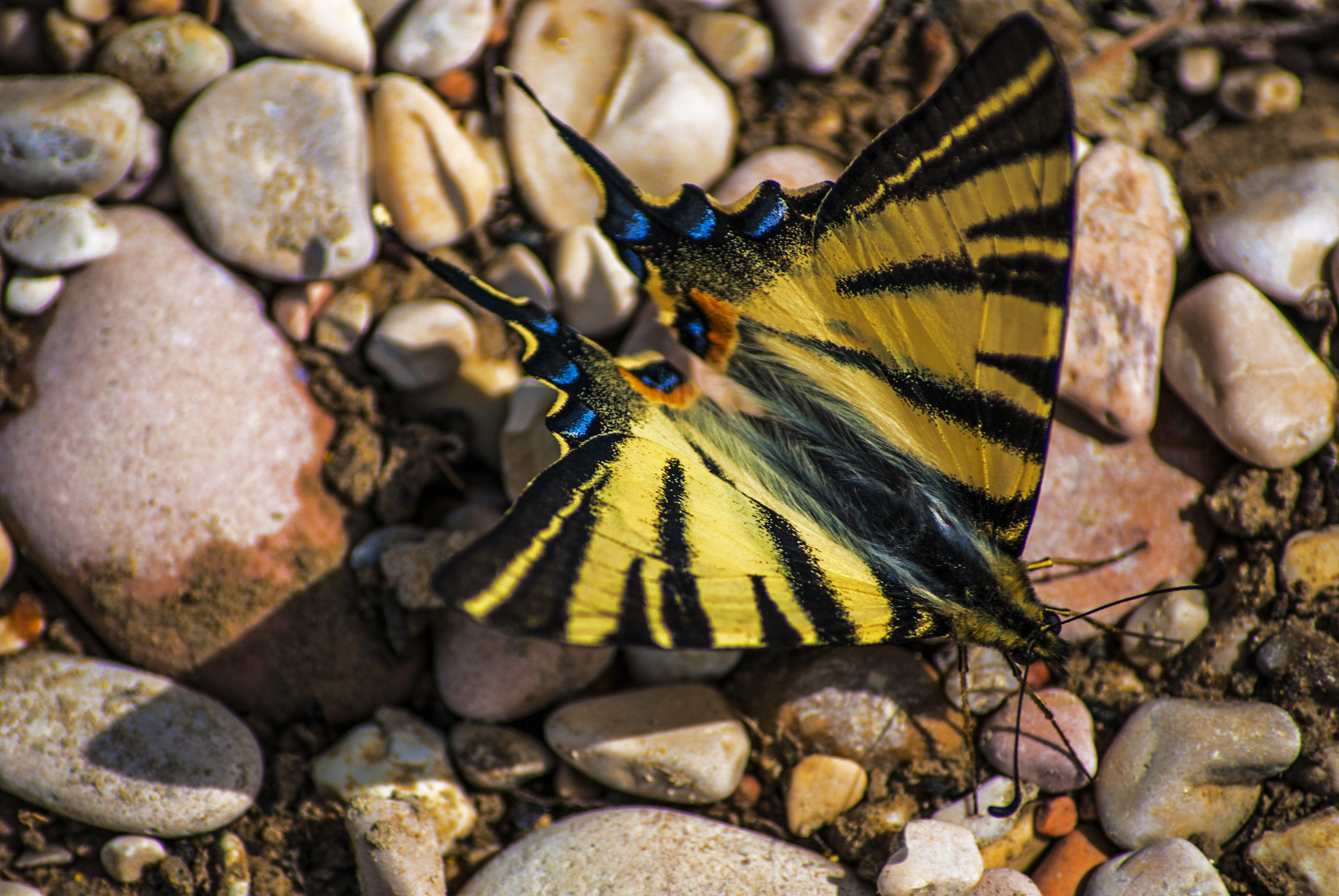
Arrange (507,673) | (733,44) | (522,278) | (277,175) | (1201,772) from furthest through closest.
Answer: (733,44)
(522,278)
(277,175)
(507,673)
(1201,772)

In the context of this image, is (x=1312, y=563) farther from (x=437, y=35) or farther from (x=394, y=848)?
(x=437, y=35)

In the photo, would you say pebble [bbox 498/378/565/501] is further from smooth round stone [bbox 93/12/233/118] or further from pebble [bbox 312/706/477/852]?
smooth round stone [bbox 93/12/233/118]

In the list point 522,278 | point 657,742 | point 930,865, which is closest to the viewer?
point 930,865

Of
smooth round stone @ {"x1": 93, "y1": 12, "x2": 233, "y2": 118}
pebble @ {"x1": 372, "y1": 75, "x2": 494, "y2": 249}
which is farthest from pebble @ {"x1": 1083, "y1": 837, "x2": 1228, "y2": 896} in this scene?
smooth round stone @ {"x1": 93, "y1": 12, "x2": 233, "y2": 118}

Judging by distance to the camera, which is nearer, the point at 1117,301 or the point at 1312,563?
the point at 1312,563

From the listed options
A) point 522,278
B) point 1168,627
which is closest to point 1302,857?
point 1168,627

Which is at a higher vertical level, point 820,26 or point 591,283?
point 820,26

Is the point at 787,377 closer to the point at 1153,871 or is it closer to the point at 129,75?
the point at 1153,871
